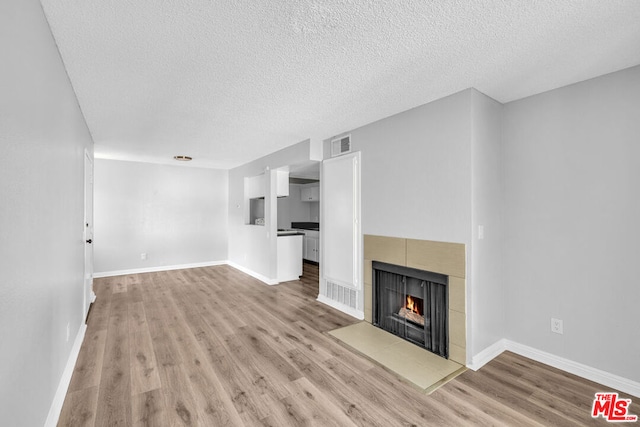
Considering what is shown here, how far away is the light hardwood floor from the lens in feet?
6.29

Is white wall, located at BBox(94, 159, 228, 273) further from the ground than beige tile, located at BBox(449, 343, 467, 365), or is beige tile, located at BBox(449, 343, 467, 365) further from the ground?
white wall, located at BBox(94, 159, 228, 273)

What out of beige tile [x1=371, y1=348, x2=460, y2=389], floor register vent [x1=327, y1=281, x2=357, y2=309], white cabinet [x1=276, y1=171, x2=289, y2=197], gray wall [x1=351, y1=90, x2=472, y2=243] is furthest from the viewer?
white cabinet [x1=276, y1=171, x2=289, y2=197]

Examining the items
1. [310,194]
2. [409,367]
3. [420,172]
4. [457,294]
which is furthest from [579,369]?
[310,194]

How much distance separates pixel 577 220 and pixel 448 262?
1120 millimetres

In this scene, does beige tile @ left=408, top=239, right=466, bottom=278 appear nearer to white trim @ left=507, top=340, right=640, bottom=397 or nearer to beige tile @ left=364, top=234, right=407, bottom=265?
beige tile @ left=364, top=234, right=407, bottom=265

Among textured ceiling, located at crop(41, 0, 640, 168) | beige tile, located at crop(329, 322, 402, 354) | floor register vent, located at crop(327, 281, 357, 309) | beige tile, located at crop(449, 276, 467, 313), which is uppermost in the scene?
textured ceiling, located at crop(41, 0, 640, 168)

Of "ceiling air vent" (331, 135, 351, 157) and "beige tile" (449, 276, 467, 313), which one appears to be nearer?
"beige tile" (449, 276, 467, 313)

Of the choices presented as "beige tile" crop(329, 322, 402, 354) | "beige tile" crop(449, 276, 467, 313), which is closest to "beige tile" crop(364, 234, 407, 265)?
"beige tile" crop(449, 276, 467, 313)

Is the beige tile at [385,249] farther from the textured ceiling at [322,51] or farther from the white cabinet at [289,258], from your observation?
the white cabinet at [289,258]

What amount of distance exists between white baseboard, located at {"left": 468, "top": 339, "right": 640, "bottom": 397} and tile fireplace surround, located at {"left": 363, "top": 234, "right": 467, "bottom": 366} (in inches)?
7.9

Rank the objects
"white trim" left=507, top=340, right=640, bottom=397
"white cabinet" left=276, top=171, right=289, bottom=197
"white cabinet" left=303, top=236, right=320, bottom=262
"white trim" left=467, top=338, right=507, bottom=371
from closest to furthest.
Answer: "white trim" left=507, top=340, right=640, bottom=397, "white trim" left=467, top=338, right=507, bottom=371, "white cabinet" left=276, top=171, right=289, bottom=197, "white cabinet" left=303, top=236, right=320, bottom=262

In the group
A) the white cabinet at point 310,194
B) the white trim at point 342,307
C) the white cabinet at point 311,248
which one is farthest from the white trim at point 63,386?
the white cabinet at point 310,194

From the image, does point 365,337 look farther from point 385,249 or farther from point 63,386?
point 63,386

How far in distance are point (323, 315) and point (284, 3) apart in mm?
3409
